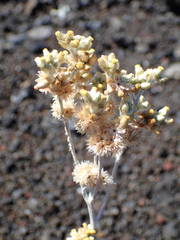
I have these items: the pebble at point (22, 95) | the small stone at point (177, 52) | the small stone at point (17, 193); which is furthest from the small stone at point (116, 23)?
the small stone at point (17, 193)

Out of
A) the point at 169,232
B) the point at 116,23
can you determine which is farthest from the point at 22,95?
the point at 169,232

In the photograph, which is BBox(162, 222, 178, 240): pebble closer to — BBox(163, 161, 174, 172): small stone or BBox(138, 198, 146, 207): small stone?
BBox(138, 198, 146, 207): small stone

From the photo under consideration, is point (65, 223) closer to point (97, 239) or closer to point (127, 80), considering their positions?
point (97, 239)

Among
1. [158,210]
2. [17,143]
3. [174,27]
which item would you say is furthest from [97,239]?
[174,27]

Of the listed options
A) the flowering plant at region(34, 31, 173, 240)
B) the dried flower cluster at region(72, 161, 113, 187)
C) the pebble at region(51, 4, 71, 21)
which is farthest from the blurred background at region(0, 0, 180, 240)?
the flowering plant at region(34, 31, 173, 240)

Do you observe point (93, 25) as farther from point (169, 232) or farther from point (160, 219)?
point (169, 232)
